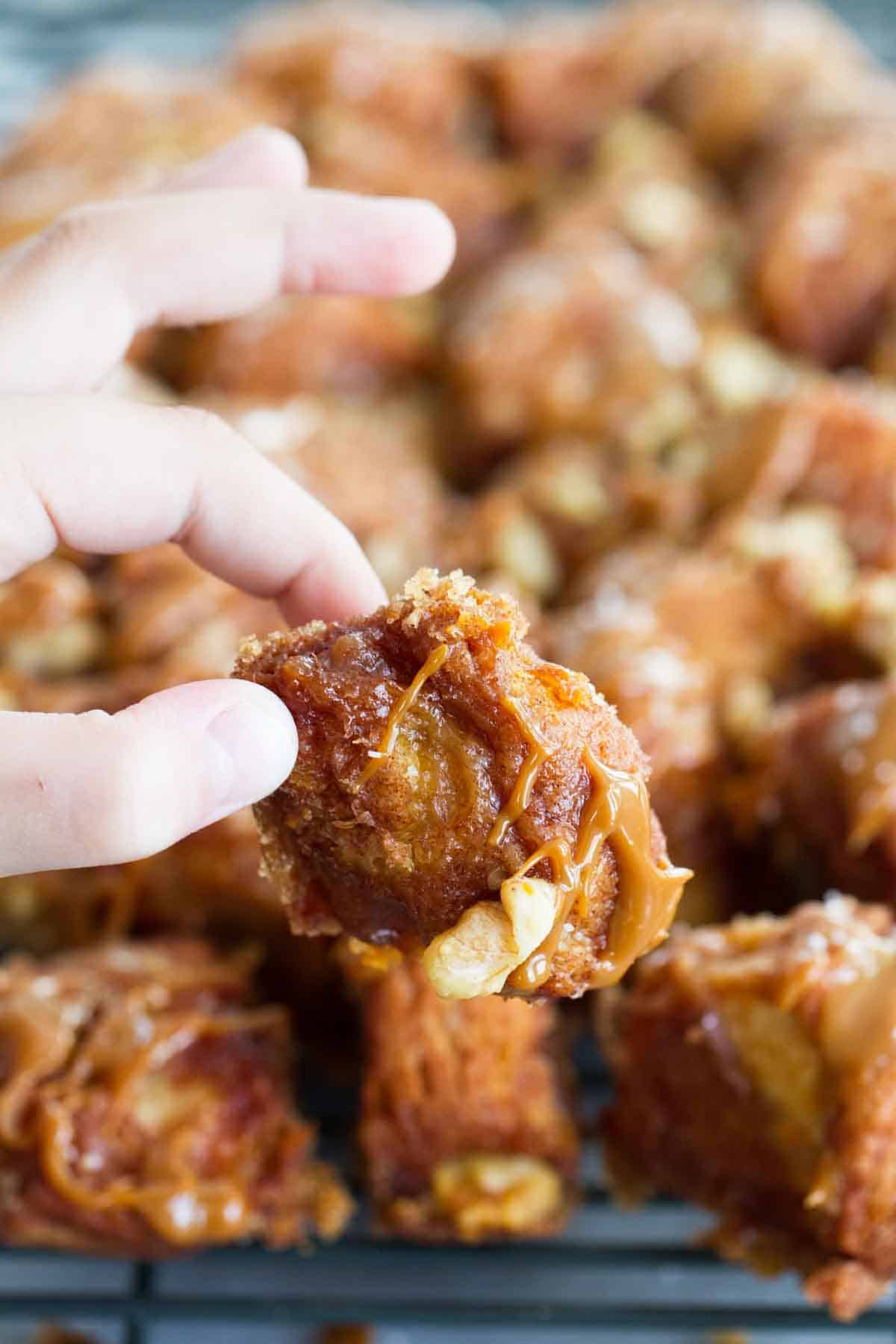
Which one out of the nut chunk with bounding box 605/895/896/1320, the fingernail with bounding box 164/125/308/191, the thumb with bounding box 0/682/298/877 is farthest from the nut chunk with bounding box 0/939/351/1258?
the fingernail with bounding box 164/125/308/191

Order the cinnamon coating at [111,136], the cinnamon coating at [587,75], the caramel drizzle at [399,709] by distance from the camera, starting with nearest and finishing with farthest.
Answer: the caramel drizzle at [399,709] → the cinnamon coating at [111,136] → the cinnamon coating at [587,75]

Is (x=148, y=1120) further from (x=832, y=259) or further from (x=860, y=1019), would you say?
(x=832, y=259)

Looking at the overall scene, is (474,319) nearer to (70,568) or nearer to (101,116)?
(70,568)

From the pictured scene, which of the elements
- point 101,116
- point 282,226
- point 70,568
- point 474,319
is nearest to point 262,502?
point 282,226

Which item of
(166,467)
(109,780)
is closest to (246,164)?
(166,467)

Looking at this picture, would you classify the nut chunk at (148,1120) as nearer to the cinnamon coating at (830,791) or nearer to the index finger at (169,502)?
the index finger at (169,502)

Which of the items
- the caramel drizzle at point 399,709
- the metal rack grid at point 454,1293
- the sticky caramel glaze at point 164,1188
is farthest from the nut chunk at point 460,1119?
the caramel drizzle at point 399,709

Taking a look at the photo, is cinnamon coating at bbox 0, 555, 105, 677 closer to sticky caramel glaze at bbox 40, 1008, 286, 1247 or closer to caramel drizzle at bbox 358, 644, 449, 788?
sticky caramel glaze at bbox 40, 1008, 286, 1247
